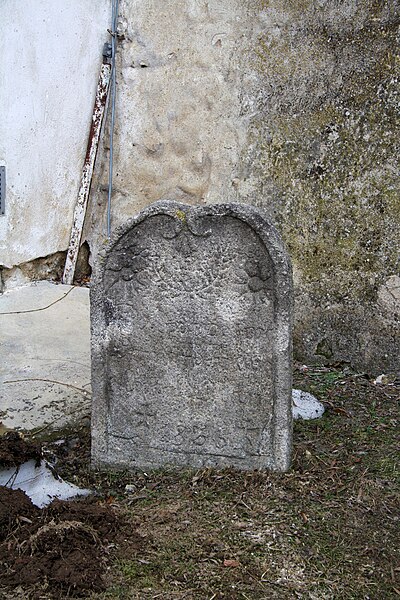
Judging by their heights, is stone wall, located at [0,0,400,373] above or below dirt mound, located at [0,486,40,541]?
above

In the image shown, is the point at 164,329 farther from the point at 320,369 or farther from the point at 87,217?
the point at 87,217

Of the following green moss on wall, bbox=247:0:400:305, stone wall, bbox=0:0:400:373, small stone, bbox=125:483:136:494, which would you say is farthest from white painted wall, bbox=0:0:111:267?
small stone, bbox=125:483:136:494

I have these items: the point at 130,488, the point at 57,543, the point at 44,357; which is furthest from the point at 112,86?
the point at 57,543

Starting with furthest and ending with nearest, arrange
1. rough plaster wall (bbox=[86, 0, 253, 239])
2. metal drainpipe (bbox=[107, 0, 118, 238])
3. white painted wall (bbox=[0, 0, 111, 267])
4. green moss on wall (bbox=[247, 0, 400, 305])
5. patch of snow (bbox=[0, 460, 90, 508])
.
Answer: metal drainpipe (bbox=[107, 0, 118, 238]) → white painted wall (bbox=[0, 0, 111, 267]) → rough plaster wall (bbox=[86, 0, 253, 239]) → green moss on wall (bbox=[247, 0, 400, 305]) → patch of snow (bbox=[0, 460, 90, 508])

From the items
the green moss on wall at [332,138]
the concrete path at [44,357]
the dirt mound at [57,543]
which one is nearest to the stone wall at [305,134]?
the green moss on wall at [332,138]

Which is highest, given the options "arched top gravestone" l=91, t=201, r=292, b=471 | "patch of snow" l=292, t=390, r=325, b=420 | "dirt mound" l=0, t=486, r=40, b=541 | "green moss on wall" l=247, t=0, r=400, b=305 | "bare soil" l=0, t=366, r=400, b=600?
"green moss on wall" l=247, t=0, r=400, b=305

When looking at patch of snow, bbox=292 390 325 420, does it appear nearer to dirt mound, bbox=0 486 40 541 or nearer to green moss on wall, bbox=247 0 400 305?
green moss on wall, bbox=247 0 400 305

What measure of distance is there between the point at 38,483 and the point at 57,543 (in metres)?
0.56

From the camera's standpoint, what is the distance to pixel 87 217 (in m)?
6.30

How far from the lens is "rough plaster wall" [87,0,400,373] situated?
489 centimetres

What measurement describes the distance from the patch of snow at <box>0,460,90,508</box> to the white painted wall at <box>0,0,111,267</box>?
2787mm

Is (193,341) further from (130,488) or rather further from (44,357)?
(44,357)

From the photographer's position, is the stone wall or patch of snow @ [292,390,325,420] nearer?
patch of snow @ [292,390,325,420]

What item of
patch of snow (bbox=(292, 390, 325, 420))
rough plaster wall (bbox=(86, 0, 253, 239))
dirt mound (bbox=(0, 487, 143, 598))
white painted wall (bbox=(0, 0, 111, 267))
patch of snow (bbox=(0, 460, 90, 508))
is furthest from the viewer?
white painted wall (bbox=(0, 0, 111, 267))
